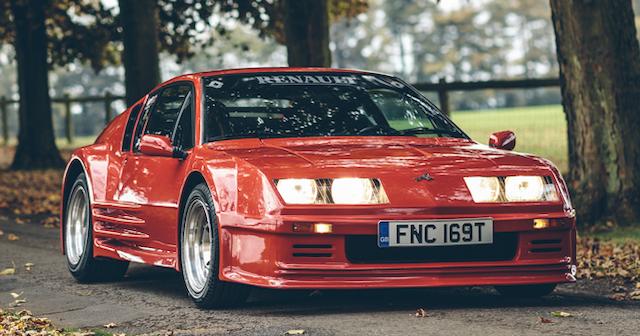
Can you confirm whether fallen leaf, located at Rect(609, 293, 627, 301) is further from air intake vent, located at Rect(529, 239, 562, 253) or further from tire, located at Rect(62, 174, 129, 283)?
tire, located at Rect(62, 174, 129, 283)

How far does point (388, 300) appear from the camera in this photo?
25.6 feet

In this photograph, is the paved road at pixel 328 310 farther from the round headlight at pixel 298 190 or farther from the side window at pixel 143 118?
the side window at pixel 143 118

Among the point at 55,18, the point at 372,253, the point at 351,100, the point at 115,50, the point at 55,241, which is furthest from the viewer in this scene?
the point at 115,50

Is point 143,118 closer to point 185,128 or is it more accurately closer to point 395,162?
point 185,128

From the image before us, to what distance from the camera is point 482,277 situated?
709 cm

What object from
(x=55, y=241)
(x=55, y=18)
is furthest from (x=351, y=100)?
(x=55, y=18)

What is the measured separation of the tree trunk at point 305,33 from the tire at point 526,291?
29.5 feet

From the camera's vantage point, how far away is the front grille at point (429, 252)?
6.96 m

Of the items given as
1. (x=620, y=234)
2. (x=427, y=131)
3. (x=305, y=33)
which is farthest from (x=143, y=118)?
(x=305, y=33)

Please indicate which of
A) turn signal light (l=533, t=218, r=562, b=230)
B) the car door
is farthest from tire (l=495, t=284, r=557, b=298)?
the car door

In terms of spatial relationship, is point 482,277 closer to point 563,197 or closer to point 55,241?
point 563,197

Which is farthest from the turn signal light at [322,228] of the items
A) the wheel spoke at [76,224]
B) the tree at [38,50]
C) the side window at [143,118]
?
the tree at [38,50]

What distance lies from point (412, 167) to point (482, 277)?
0.67m

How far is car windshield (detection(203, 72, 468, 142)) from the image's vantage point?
26.3 feet
